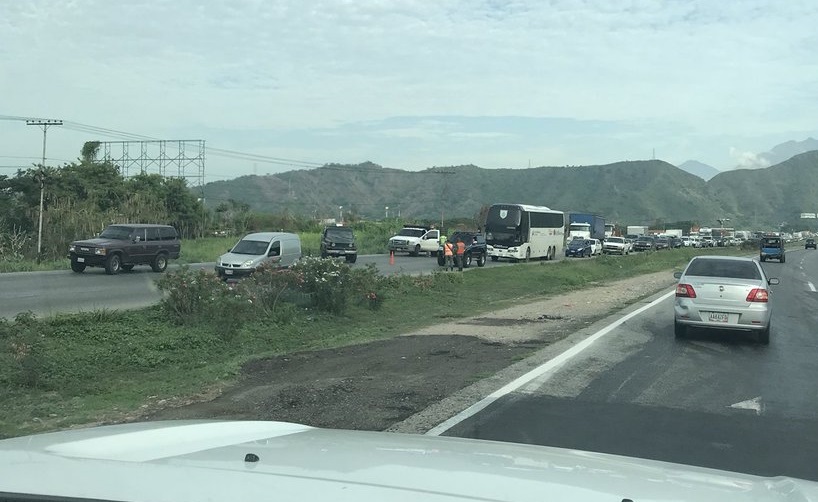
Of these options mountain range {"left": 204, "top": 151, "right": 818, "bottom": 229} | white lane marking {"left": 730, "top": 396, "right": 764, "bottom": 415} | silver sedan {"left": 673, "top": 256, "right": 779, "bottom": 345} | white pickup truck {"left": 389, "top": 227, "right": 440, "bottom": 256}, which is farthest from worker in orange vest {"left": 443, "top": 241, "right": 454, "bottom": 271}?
mountain range {"left": 204, "top": 151, "right": 818, "bottom": 229}

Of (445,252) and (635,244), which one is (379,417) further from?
(635,244)

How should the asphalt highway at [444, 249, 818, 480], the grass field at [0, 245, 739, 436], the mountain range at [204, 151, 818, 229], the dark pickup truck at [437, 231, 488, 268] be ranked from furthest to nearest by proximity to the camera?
the mountain range at [204, 151, 818, 229]
the dark pickup truck at [437, 231, 488, 268]
the grass field at [0, 245, 739, 436]
the asphalt highway at [444, 249, 818, 480]

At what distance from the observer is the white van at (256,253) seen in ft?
84.4

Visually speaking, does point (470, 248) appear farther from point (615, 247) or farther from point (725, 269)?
point (615, 247)

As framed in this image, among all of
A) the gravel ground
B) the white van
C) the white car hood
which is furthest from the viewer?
the white van

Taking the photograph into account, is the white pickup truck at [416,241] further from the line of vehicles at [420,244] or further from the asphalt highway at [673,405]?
the asphalt highway at [673,405]

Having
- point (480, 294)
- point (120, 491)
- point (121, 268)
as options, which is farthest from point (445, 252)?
point (120, 491)

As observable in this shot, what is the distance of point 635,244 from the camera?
84000 millimetres

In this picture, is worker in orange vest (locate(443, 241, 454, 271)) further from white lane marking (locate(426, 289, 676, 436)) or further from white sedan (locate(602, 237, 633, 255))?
white sedan (locate(602, 237, 633, 255))

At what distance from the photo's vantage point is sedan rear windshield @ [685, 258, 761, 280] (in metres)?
14.9

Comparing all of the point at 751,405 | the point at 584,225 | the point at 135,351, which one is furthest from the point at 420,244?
the point at 751,405

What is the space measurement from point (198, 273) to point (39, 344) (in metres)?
4.62

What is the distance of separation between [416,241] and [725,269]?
1560 inches

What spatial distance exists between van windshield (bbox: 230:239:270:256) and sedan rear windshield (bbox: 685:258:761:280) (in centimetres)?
1625
